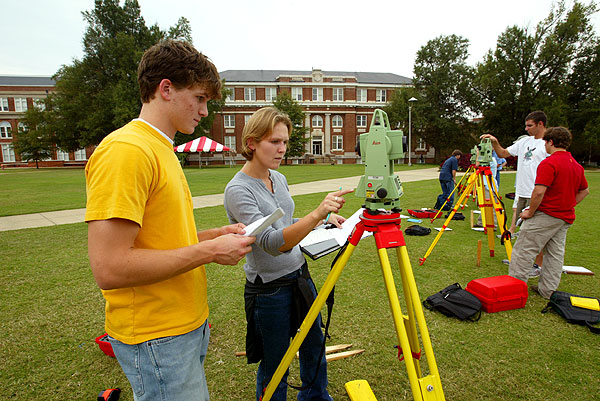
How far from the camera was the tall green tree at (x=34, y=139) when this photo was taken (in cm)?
4078

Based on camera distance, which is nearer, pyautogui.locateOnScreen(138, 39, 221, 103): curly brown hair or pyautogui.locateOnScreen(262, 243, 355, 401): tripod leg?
pyautogui.locateOnScreen(138, 39, 221, 103): curly brown hair

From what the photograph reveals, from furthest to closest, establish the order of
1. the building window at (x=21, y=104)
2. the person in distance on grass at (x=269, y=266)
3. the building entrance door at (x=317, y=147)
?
the building entrance door at (x=317, y=147) → the building window at (x=21, y=104) → the person in distance on grass at (x=269, y=266)

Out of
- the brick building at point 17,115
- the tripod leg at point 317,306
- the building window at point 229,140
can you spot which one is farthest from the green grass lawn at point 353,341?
the brick building at point 17,115

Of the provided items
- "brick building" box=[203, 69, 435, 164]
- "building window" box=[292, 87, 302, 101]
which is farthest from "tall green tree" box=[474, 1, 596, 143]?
"building window" box=[292, 87, 302, 101]

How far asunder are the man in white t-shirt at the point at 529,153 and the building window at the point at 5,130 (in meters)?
71.7

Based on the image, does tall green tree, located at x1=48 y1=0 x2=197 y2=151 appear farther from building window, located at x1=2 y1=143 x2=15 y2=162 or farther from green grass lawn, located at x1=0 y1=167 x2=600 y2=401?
green grass lawn, located at x1=0 y1=167 x2=600 y2=401

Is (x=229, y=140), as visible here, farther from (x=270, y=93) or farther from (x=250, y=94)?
(x=270, y=93)

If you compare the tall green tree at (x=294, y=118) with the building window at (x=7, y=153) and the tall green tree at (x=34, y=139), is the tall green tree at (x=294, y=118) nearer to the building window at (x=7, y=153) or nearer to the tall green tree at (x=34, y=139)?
the tall green tree at (x=34, y=139)

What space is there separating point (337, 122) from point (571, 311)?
51.7 m

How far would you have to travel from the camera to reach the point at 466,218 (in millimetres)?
9125

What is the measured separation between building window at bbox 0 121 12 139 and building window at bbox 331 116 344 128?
5454 cm

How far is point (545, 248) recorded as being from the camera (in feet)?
13.9

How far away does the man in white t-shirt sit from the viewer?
5332 mm

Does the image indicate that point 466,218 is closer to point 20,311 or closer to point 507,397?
point 507,397
